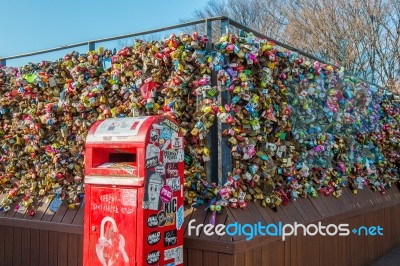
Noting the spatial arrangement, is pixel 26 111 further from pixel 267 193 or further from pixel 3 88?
pixel 267 193

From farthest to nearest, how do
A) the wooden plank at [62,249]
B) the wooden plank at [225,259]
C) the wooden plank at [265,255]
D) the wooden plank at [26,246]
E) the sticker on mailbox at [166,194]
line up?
the wooden plank at [26,246]
the wooden plank at [62,249]
the wooden plank at [265,255]
the wooden plank at [225,259]
the sticker on mailbox at [166,194]

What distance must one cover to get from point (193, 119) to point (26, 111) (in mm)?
2460

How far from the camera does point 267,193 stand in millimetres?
4582

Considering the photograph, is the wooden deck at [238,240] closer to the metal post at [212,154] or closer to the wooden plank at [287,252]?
the wooden plank at [287,252]

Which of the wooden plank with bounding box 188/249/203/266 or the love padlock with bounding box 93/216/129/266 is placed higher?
the love padlock with bounding box 93/216/129/266

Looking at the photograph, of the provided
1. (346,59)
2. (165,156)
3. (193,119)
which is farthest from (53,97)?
(346,59)

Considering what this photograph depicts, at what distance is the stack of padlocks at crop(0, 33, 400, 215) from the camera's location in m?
4.31

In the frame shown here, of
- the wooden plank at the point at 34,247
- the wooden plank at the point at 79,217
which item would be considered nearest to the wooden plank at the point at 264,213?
the wooden plank at the point at 79,217

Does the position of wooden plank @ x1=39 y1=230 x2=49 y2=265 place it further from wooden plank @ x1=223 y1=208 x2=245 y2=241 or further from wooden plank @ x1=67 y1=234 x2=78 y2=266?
wooden plank @ x1=223 y1=208 x2=245 y2=241

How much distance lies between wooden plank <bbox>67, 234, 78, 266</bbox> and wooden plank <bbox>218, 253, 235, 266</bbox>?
1.71 m

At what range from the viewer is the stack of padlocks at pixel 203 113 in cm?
431

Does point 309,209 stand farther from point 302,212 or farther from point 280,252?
point 280,252

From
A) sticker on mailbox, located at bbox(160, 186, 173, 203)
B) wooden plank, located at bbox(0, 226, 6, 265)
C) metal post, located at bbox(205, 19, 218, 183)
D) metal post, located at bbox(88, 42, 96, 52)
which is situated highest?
metal post, located at bbox(88, 42, 96, 52)

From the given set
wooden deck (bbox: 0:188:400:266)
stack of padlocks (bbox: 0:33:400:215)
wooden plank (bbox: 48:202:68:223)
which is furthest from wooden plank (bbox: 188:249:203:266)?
wooden plank (bbox: 48:202:68:223)
